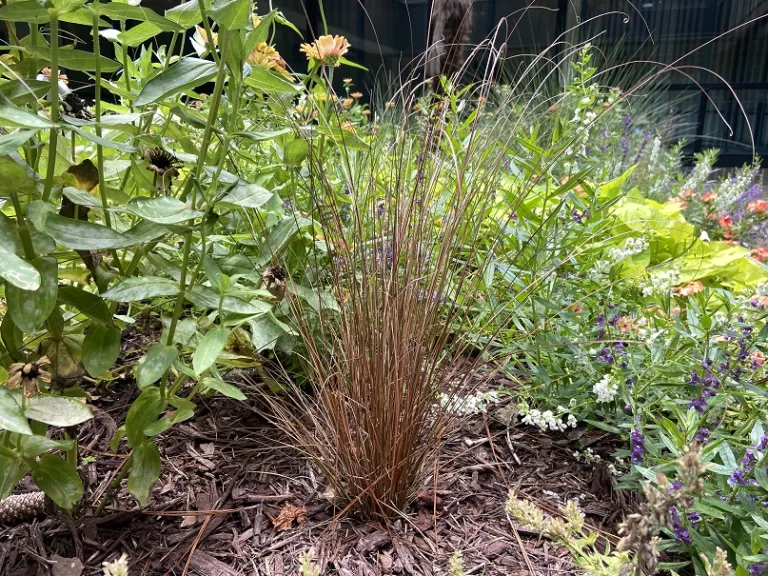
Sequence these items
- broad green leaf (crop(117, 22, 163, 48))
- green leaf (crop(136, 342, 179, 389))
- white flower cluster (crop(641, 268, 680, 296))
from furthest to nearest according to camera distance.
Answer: white flower cluster (crop(641, 268, 680, 296)) < broad green leaf (crop(117, 22, 163, 48)) < green leaf (crop(136, 342, 179, 389))

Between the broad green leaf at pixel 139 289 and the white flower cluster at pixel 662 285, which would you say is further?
the white flower cluster at pixel 662 285

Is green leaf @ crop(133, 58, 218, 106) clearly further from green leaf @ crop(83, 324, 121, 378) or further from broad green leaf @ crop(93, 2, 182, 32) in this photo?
green leaf @ crop(83, 324, 121, 378)

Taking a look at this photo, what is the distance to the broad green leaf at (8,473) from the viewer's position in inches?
30.8

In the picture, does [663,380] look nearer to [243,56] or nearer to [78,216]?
[243,56]

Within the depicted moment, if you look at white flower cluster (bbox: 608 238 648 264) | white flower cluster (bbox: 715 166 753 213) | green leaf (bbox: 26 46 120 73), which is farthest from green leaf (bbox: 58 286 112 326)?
white flower cluster (bbox: 715 166 753 213)

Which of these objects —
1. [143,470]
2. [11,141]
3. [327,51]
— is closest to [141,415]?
[143,470]

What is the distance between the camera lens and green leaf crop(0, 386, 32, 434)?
0.63m

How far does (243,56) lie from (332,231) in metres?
0.48

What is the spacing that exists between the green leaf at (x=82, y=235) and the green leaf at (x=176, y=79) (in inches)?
7.0

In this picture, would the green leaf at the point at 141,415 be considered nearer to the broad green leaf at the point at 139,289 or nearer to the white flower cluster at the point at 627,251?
the broad green leaf at the point at 139,289

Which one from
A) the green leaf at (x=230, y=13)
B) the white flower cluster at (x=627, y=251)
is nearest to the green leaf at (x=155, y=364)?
the green leaf at (x=230, y=13)

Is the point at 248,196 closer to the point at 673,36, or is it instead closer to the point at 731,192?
the point at 731,192

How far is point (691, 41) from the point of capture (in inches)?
259

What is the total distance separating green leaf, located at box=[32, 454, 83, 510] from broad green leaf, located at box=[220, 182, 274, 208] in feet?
1.62
